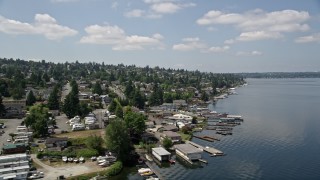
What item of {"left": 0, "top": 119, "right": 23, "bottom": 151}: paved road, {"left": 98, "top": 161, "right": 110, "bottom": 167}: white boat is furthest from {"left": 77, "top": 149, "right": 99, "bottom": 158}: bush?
{"left": 0, "top": 119, "right": 23, "bottom": 151}: paved road

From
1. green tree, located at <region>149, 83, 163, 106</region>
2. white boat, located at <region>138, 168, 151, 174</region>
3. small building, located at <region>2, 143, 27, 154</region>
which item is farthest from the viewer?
green tree, located at <region>149, 83, 163, 106</region>

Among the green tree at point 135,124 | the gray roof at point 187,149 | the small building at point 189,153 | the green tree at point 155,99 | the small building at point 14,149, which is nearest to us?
the small building at point 14,149

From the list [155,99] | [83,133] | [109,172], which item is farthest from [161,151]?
[155,99]

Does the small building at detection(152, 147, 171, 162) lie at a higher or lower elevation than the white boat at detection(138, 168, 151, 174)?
higher

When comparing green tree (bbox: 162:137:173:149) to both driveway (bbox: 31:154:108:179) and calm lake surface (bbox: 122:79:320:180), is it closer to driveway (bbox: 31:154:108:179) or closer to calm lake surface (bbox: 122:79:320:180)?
calm lake surface (bbox: 122:79:320:180)

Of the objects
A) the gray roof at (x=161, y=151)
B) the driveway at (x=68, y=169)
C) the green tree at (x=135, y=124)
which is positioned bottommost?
the driveway at (x=68, y=169)

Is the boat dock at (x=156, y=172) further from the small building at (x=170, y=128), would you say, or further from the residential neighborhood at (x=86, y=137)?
the small building at (x=170, y=128)

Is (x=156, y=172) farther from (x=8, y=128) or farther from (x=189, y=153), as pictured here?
(x=8, y=128)

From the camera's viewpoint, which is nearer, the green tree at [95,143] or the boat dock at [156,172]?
the boat dock at [156,172]

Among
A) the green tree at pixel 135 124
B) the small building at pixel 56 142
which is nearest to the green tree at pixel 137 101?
the green tree at pixel 135 124
